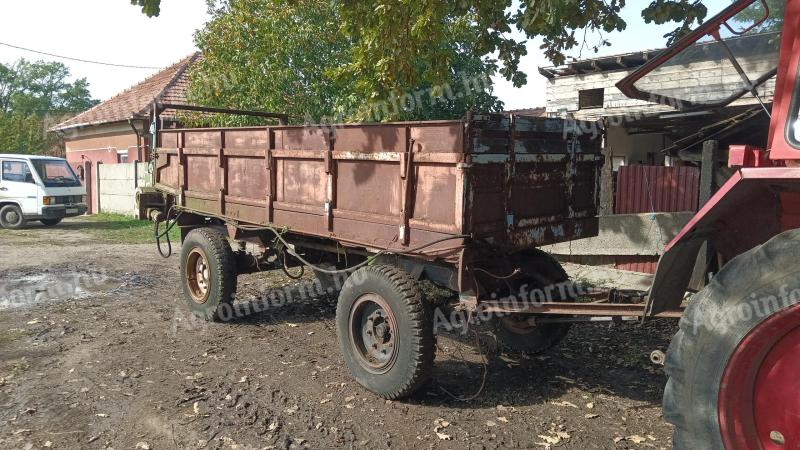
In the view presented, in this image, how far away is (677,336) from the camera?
8.16 feet

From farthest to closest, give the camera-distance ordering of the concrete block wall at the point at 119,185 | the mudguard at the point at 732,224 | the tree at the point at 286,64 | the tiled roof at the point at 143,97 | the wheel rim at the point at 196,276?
the tiled roof at the point at 143,97 < the concrete block wall at the point at 119,185 < the tree at the point at 286,64 < the wheel rim at the point at 196,276 < the mudguard at the point at 732,224

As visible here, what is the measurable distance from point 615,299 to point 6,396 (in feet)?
15.1

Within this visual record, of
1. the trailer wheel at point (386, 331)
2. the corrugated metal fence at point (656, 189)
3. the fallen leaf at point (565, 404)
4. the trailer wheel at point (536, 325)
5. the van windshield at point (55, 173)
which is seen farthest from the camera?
the van windshield at point (55, 173)

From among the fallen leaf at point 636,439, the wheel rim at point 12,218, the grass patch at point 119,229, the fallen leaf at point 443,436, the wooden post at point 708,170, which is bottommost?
the fallen leaf at point 443,436

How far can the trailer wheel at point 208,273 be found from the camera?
6051 millimetres

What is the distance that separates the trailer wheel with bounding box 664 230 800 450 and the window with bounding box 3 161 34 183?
17.0 m

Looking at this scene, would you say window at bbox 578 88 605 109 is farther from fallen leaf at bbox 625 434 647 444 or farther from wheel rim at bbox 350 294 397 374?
fallen leaf at bbox 625 434 647 444

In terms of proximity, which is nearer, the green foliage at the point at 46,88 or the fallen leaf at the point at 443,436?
the fallen leaf at the point at 443,436

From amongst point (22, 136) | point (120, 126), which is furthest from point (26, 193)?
point (22, 136)

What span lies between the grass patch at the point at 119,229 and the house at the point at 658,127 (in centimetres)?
931

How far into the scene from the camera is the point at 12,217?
50.3 feet

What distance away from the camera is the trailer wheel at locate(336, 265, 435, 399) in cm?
400

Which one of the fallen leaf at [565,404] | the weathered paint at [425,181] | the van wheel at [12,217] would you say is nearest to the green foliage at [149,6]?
the weathered paint at [425,181]

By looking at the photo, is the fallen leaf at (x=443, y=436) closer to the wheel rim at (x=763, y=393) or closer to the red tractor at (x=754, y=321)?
the red tractor at (x=754, y=321)
